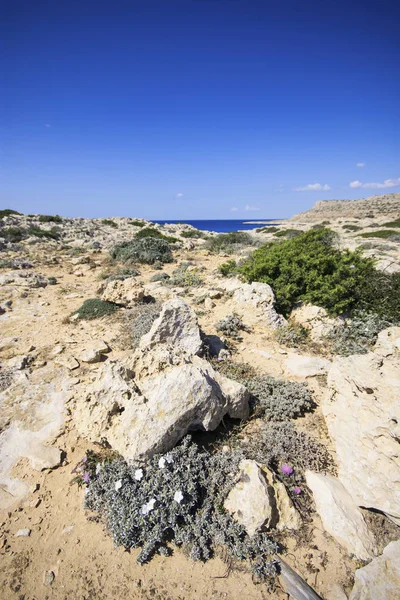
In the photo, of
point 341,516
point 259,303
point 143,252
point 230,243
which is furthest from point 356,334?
point 230,243

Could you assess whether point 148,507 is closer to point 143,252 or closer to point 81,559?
point 81,559

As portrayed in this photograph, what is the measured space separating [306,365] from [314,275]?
2563mm

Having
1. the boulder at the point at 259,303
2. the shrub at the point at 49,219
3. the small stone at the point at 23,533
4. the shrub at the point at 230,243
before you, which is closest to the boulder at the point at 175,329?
the boulder at the point at 259,303

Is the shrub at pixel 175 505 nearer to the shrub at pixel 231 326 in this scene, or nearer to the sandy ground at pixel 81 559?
the sandy ground at pixel 81 559

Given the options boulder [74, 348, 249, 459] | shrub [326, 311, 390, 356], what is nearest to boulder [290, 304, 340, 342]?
shrub [326, 311, 390, 356]

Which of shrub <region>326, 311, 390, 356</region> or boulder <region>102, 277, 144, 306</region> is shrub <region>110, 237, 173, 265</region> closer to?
boulder <region>102, 277, 144, 306</region>

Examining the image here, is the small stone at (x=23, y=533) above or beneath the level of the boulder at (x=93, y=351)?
beneath

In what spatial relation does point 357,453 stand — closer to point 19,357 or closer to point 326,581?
point 326,581

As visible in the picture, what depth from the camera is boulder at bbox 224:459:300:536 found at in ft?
8.96

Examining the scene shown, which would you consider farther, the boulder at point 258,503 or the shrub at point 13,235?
the shrub at point 13,235

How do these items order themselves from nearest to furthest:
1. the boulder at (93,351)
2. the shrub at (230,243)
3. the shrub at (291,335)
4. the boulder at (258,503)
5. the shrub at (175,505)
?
the shrub at (175,505)
the boulder at (258,503)
the boulder at (93,351)
the shrub at (291,335)
the shrub at (230,243)

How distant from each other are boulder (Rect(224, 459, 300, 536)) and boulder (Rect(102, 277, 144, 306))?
565cm

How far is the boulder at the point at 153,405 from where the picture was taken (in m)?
3.08

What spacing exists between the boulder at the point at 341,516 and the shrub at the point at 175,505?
2.29 ft
